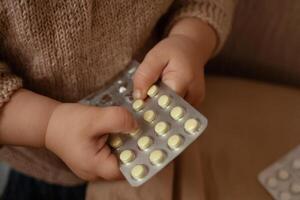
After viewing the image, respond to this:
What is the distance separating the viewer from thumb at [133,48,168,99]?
0.39 metres

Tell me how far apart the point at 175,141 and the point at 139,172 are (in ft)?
0.13

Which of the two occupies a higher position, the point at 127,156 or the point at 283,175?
the point at 127,156

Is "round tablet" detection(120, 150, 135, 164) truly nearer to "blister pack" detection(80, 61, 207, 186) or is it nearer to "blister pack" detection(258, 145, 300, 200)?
"blister pack" detection(80, 61, 207, 186)

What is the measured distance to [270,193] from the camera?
47 cm

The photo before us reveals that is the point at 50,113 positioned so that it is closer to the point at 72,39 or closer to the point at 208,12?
the point at 72,39

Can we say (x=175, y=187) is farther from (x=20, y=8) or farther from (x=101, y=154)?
(x=20, y=8)

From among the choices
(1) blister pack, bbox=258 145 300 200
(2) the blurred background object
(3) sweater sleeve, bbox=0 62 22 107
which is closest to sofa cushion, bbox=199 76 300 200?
(1) blister pack, bbox=258 145 300 200

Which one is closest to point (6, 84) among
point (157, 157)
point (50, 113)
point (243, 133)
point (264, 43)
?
point (50, 113)

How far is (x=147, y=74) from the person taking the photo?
15.4 inches

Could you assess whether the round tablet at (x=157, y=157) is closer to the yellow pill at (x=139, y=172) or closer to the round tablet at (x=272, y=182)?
the yellow pill at (x=139, y=172)

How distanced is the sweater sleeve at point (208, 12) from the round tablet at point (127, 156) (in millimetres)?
185

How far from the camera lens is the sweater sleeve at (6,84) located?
0.36 metres

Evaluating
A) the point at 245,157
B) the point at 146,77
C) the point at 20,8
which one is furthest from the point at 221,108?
the point at 20,8

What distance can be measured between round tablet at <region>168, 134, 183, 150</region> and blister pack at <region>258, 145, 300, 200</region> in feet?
0.58
